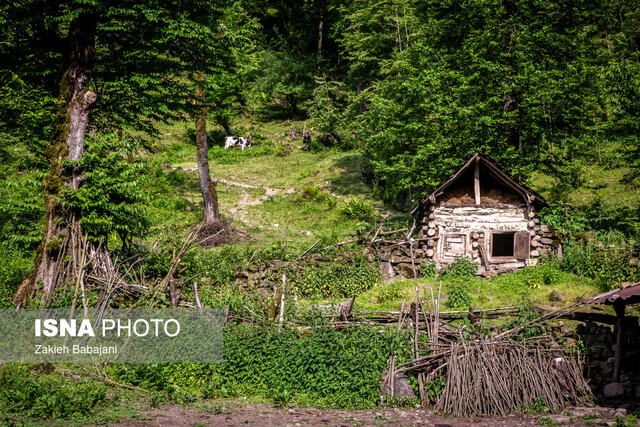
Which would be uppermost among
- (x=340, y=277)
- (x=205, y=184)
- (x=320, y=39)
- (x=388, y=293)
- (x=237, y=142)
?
(x=320, y=39)

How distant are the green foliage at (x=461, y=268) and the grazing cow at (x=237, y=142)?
2120 cm

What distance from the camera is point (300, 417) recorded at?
8328mm

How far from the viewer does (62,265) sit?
1180cm

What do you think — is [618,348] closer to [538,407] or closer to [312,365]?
[538,407]

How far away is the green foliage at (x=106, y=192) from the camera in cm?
1211

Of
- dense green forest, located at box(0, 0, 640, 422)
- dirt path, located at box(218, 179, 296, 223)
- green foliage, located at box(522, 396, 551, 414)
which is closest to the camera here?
green foliage, located at box(522, 396, 551, 414)

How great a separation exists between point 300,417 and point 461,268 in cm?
1114

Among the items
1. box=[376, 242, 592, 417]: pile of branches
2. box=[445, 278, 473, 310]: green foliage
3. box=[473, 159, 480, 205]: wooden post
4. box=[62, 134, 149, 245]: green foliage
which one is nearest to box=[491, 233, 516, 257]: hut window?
box=[473, 159, 480, 205]: wooden post

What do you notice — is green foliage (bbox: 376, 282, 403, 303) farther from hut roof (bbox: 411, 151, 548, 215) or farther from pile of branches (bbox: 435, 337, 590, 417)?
pile of branches (bbox: 435, 337, 590, 417)

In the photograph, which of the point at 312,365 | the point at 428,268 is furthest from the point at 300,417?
the point at 428,268

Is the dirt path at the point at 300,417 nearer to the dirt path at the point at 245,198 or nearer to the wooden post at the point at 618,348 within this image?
the wooden post at the point at 618,348

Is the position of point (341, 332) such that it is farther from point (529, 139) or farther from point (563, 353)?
point (529, 139)

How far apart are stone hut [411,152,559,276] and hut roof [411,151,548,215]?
4 centimetres

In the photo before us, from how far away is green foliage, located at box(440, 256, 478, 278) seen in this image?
697 inches
